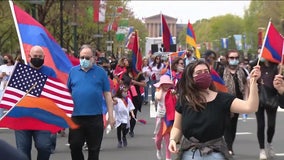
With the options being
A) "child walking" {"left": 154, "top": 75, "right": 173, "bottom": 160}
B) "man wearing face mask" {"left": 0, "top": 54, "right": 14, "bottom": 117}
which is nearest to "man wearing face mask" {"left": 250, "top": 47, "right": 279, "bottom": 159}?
"child walking" {"left": 154, "top": 75, "right": 173, "bottom": 160}

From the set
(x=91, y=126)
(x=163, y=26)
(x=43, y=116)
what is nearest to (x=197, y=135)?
(x=43, y=116)

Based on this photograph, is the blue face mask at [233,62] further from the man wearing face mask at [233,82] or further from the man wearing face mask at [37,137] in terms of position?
the man wearing face mask at [37,137]

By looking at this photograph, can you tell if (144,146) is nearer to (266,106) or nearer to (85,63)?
(266,106)

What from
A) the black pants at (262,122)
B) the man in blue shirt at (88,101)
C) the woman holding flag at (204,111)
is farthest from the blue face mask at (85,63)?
the black pants at (262,122)

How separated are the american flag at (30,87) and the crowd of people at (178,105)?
22 centimetres

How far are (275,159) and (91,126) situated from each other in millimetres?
3755

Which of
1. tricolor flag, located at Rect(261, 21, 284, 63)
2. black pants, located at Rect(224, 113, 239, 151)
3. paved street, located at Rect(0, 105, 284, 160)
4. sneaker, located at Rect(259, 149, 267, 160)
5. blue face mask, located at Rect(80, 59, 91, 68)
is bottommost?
paved street, located at Rect(0, 105, 284, 160)

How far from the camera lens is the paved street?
10.4 metres

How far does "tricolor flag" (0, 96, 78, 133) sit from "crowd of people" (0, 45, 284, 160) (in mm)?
553

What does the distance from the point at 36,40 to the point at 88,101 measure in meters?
1.12

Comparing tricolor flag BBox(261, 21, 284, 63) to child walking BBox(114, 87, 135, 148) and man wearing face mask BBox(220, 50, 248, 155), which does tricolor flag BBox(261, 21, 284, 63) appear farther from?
child walking BBox(114, 87, 135, 148)

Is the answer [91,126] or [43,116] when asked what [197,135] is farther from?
[91,126]

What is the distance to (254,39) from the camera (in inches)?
3772

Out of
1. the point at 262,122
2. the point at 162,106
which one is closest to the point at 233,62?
the point at 262,122
